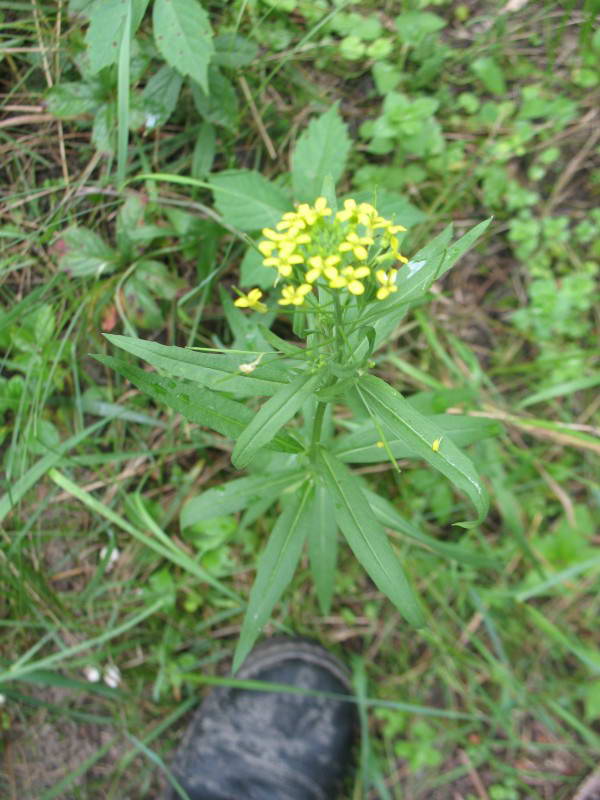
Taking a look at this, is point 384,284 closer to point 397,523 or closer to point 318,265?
point 318,265

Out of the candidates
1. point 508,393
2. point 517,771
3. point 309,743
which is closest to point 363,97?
point 508,393

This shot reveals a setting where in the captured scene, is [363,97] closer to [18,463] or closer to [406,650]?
[18,463]

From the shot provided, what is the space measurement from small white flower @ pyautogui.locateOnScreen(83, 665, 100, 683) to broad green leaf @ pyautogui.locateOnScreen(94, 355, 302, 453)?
202cm

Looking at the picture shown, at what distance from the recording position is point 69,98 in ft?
8.96

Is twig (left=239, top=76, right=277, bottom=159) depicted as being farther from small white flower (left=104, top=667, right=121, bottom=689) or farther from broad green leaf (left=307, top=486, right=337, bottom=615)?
small white flower (left=104, top=667, right=121, bottom=689)

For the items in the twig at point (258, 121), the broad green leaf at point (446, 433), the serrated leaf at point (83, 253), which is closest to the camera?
the broad green leaf at point (446, 433)

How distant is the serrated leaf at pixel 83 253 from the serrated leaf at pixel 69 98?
0.51m

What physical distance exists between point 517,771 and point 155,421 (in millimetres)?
2804

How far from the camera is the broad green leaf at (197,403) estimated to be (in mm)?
1831

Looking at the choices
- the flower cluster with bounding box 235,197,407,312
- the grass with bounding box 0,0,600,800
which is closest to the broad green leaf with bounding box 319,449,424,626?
the flower cluster with bounding box 235,197,407,312

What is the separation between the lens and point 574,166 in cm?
364

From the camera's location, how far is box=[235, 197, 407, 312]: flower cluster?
62.8 inches

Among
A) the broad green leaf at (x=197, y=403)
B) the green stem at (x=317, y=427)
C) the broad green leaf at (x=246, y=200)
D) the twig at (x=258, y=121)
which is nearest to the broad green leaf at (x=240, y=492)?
the green stem at (x=317, y=427)

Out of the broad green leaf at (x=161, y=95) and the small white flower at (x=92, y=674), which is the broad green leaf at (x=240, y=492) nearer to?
the small white flower at (x=92, y=674)
